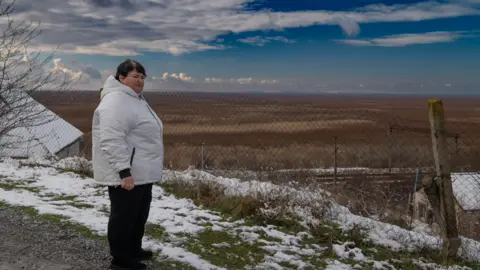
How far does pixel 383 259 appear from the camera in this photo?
4.94 meters

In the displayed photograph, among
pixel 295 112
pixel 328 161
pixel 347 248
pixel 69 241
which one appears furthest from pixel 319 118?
pixel 328 161

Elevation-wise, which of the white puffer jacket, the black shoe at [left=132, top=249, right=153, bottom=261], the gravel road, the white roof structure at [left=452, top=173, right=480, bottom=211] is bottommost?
the white roof structure at [left=452, top=173, right=480, bottom=211]

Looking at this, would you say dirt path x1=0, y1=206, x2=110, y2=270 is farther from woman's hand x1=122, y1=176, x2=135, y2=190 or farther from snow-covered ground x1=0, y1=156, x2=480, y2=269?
woman's hand x1=122, y1=176, x2=135, y2=190

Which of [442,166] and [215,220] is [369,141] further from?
[215,220]

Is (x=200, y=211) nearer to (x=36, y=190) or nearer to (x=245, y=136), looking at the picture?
(x=36, y=190)

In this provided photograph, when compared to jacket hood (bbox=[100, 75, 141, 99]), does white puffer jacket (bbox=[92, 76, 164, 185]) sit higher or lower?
lower

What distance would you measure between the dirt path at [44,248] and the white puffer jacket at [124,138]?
1.07 metres

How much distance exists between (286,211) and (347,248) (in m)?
1.13

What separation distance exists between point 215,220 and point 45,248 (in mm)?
2097

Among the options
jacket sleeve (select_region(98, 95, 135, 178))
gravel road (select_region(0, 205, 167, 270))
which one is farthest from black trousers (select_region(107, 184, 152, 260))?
gravel road (select_region(0, 205, 167, 270))

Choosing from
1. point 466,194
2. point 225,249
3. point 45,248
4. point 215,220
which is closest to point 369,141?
point 215,220

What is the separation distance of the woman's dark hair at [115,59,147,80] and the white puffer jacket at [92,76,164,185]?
0.09 metres

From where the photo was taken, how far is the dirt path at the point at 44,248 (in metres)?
4.08

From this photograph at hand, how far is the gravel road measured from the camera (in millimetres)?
4070
